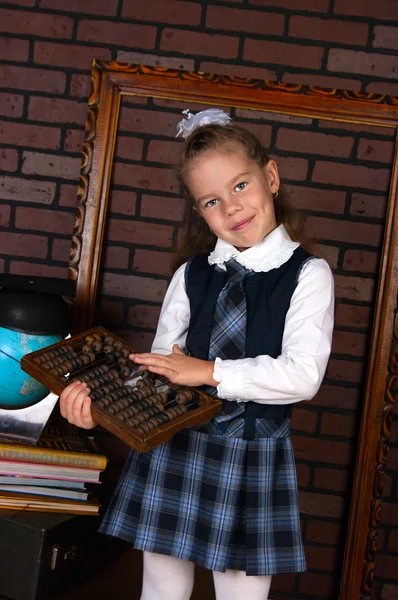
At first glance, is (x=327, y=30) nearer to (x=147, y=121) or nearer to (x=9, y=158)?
(x=147, y=121)

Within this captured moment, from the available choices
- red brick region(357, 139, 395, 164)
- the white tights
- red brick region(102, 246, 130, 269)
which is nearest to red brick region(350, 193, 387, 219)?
red brick region(357, 139, 395, 164)

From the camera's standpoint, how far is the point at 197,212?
7.14ft

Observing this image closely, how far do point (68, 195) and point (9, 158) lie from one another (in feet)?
0.87

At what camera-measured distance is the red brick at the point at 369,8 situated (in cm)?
265

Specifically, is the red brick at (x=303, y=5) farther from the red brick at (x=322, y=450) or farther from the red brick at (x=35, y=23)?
the red brick at (x=322, y=450)

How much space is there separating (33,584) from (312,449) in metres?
1.20

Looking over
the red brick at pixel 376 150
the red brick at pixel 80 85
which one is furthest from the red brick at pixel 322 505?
the red brick at pixel 80 85

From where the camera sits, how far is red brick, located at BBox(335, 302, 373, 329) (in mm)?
2695

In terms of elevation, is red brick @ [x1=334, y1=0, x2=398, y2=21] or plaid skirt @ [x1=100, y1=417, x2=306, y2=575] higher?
red brick @ [x1=334, y1=0, x2=398, y2=21]

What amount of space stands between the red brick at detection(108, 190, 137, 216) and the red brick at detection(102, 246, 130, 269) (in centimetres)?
14

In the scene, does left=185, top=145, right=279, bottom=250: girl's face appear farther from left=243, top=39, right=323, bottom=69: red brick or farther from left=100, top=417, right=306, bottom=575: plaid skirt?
left=243, top=39, right=323, bottom=69: red brick

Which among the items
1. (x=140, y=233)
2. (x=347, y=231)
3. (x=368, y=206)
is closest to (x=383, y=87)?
(x=368, y=206)

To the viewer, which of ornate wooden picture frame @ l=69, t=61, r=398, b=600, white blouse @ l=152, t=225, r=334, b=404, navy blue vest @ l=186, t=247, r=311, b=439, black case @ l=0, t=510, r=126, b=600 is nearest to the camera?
white blouse @ l=152, t=225, r=334, b=404

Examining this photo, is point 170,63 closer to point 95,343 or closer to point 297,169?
point 297,169
